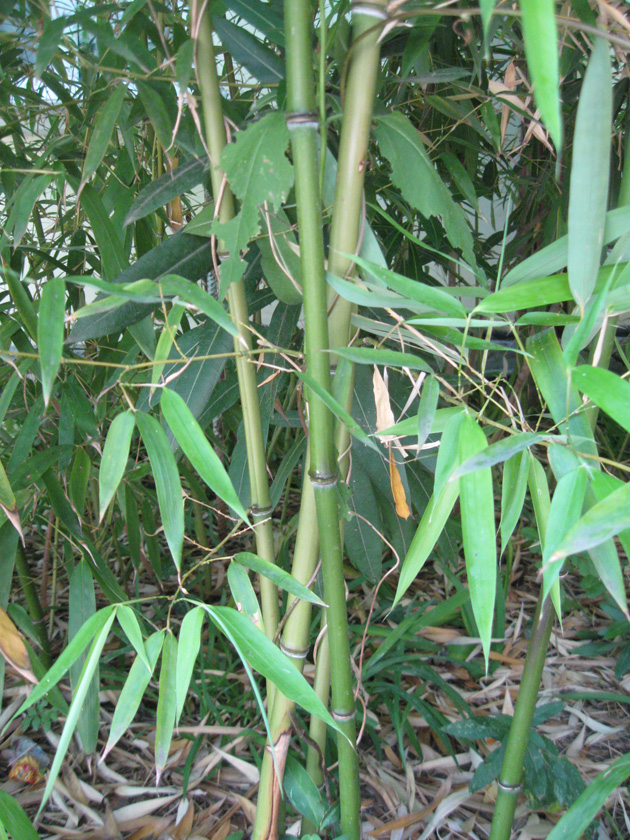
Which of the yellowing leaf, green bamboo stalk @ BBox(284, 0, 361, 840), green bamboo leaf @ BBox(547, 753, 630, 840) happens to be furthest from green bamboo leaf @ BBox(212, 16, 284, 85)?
green bamboo leaf @ BBox(547, 753, 630, 840)

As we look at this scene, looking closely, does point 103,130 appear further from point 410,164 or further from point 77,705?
point 77,705

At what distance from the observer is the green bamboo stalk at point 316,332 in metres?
0.41

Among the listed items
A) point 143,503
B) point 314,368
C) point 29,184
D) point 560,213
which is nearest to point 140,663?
point 314,368

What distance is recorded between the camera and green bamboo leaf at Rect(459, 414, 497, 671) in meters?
0.39

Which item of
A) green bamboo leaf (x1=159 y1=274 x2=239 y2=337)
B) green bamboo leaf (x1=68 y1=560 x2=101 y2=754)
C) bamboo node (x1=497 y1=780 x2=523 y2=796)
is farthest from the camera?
green bamboo leaf (x1=68 y1=560 x2=101 y2=754)

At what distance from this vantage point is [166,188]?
56 centimetres

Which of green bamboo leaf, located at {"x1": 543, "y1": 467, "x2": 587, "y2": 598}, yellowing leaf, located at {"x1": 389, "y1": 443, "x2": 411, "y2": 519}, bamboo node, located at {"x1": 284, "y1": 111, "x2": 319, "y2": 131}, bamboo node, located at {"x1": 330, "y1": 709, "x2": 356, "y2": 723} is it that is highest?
bamboo node, located at {"x1": 284, "y1": 111, "x2": 319, "y2": 131}

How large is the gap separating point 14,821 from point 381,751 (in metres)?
0.53

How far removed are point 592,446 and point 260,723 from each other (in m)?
0.75

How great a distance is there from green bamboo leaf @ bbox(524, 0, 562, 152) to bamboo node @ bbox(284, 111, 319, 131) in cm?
16

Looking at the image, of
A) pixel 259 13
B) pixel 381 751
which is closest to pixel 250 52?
pixel 259 13

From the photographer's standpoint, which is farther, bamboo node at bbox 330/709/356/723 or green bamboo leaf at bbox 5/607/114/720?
bamboo node at bbox 330/709/356/723

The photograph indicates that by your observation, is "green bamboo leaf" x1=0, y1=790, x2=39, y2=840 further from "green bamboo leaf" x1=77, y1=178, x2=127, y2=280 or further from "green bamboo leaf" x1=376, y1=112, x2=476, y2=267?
"green bamboo leaf" x1=376, y1=112, x2=476, y2=267

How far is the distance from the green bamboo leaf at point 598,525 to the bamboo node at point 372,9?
0.35 metres
